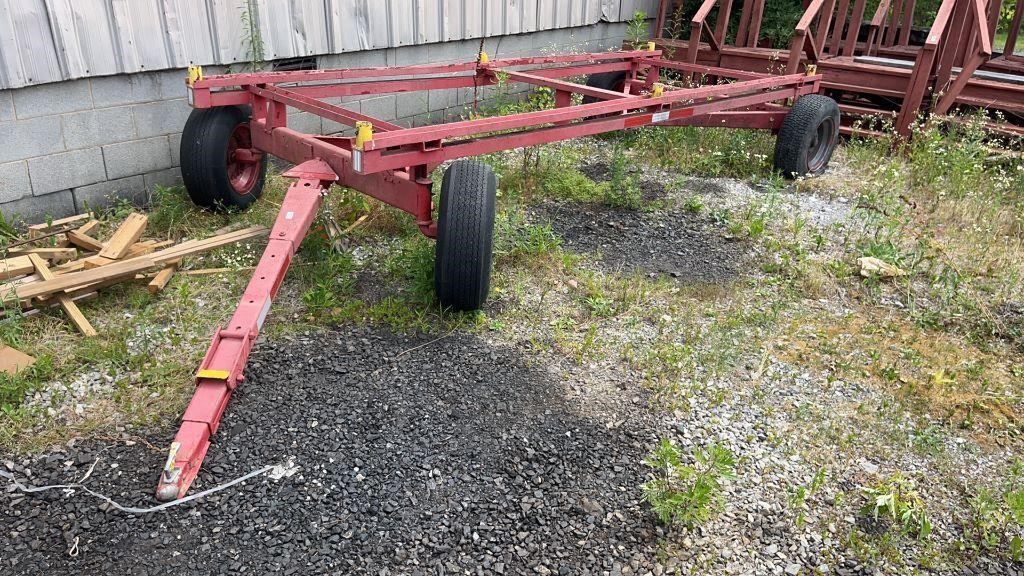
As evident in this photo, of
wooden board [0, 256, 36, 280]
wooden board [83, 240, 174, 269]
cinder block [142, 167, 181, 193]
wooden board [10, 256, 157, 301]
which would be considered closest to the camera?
wooden board [10, 256, 157, 301]

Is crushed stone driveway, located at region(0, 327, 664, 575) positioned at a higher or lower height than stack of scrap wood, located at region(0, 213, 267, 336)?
lower

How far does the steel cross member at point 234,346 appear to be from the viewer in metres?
2.68

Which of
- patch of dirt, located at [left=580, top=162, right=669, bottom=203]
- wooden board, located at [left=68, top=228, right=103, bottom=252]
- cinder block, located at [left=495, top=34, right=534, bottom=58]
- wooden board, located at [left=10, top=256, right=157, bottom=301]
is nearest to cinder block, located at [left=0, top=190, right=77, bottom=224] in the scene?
wooden board, located at [left=68, top=228, right=103, bottom=252]

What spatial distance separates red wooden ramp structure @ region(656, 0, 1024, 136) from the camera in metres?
7.01

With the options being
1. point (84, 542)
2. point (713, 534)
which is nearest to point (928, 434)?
point (713, 534)

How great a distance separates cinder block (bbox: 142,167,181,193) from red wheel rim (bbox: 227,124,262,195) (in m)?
0.63

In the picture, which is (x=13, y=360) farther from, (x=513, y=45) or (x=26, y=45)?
(x=513, y=45)

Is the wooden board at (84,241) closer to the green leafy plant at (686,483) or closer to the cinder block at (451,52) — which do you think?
the green leafy plant at (686,483)

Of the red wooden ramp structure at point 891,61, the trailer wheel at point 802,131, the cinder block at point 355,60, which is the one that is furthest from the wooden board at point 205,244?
the red wooden ramp structure at point 891,61

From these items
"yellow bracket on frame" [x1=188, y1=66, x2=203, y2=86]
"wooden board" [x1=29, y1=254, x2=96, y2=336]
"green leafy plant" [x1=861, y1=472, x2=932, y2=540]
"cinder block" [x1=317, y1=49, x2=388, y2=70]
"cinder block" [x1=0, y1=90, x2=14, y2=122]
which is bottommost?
"green leafy plant" [x1=861, y1=472, x2=932, y2=540]

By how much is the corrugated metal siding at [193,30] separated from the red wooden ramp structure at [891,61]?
2.84 meters

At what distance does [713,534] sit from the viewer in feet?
9.09

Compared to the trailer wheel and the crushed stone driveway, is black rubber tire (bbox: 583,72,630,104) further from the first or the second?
the crushed stone driveway

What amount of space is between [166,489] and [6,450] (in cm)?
83
